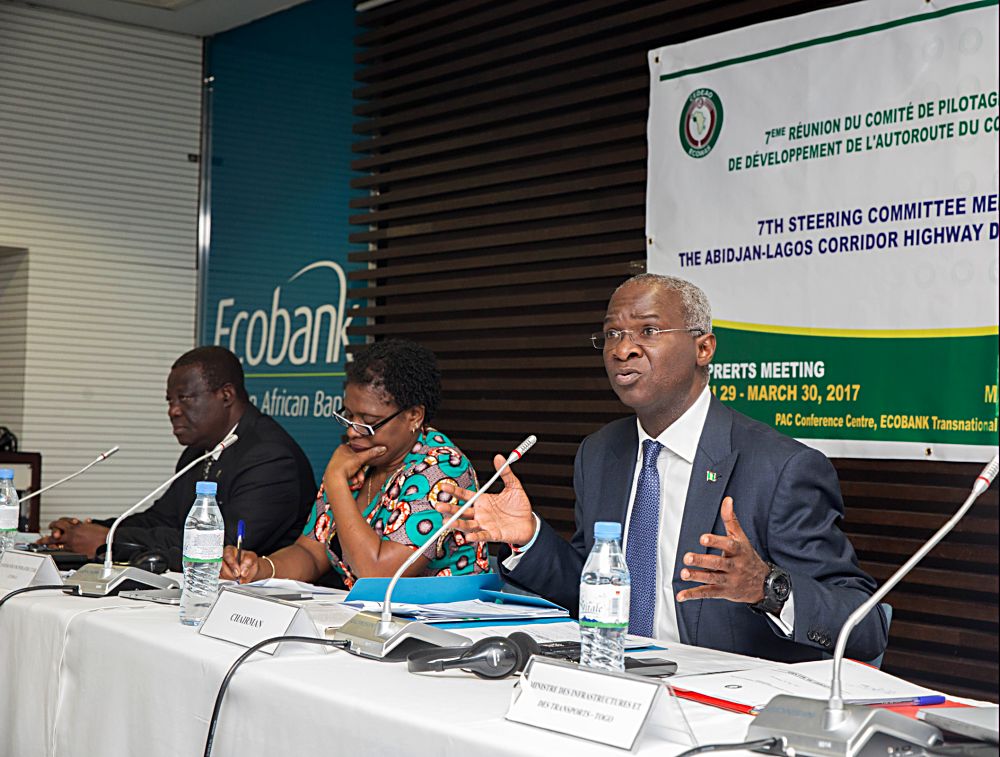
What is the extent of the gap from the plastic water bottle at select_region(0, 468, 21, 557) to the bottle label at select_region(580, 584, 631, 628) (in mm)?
1978

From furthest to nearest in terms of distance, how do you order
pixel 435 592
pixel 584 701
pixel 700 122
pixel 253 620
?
pixel 700 122 → pixel 435 592 → pixel 253 620 → pixel 584 701

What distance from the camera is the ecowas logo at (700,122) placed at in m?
3.65

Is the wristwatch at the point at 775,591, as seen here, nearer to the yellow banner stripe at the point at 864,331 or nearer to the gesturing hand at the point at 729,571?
the gesturing hand at the point at 729,571


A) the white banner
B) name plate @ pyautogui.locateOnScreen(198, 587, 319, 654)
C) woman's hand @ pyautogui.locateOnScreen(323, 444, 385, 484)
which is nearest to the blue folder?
name plate @ pyautogui.locateOnScreen(198, 587, 319, 654)

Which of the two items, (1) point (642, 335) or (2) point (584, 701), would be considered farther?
(1) point (642, 335)

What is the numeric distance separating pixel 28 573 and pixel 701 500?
4.99ft

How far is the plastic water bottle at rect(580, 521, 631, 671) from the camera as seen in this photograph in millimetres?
1796

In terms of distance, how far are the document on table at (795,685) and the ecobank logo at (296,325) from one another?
3.48 m

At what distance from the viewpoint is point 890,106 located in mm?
3199

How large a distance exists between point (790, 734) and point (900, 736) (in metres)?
0.12

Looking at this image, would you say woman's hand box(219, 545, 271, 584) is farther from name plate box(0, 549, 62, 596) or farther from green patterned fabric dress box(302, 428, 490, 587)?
name plate box(0, 549, 62, 596)

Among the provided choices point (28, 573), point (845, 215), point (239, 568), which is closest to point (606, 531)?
point (239, 568)

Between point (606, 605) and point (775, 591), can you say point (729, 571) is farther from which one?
point (606, 605)

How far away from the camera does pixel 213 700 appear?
1994 millimetres
